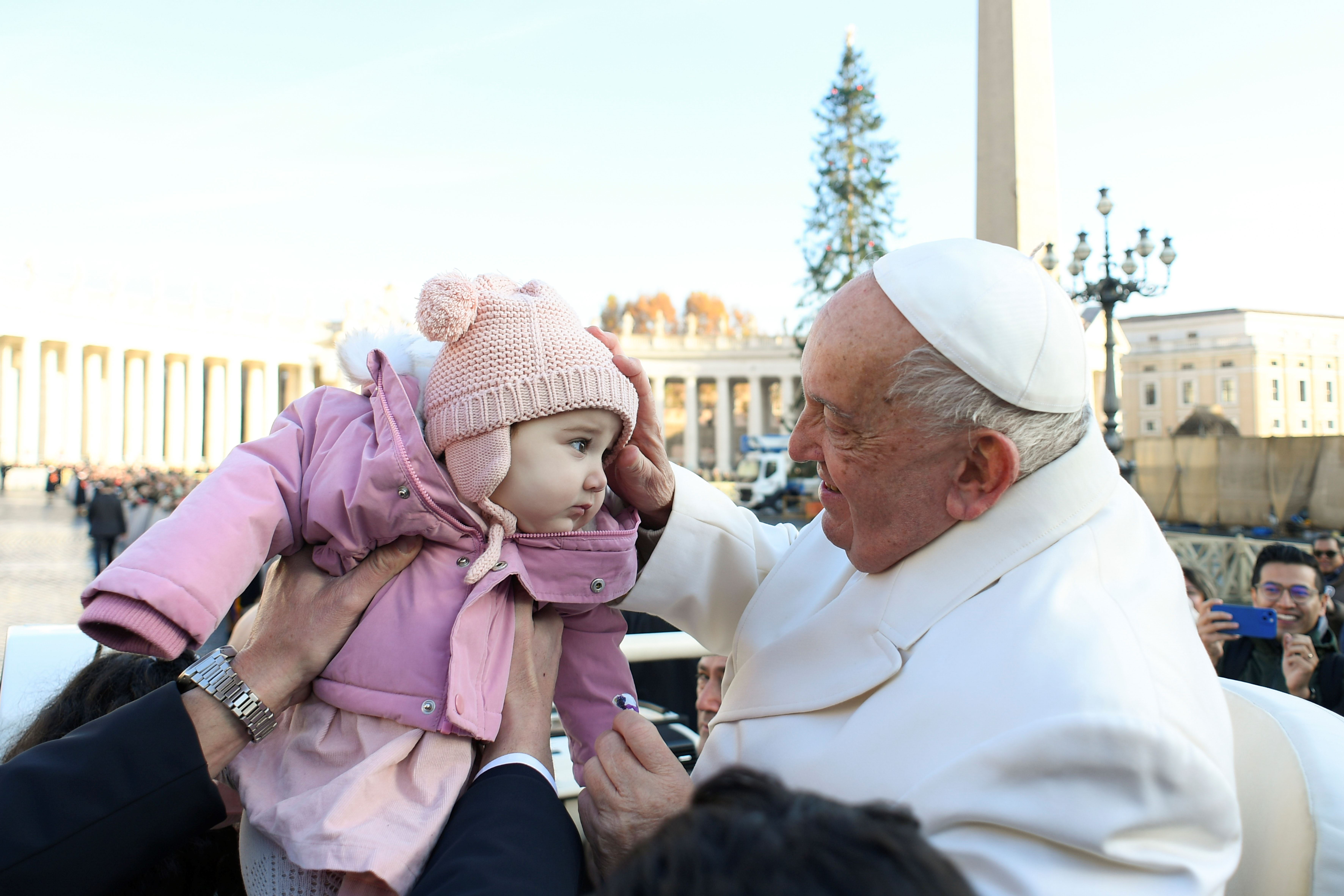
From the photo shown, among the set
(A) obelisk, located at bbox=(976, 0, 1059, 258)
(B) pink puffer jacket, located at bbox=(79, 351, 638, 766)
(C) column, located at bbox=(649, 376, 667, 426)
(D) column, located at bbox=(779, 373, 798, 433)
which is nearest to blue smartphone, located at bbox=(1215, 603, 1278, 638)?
(B) pink puffer jacket, located at bbox=(79, 351, 638, 766)

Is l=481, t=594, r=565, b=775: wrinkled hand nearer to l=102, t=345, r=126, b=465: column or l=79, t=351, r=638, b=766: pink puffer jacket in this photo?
l=79, t=351, r=638, b=766: pink puffer jacket

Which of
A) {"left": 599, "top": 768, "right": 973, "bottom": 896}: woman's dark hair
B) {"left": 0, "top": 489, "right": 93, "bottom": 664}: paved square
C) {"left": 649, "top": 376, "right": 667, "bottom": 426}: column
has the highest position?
{"left": 649, "top": 376, "right": 667, "bottom": 426}: column

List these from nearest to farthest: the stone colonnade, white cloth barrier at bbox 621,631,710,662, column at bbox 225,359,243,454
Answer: white cloth barrier at bbox 621,631,710,662, column at bbox 225,359,243,454, the stone colonnade

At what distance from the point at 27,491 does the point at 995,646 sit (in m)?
39.4

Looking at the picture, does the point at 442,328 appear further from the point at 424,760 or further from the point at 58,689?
the point at 58,689

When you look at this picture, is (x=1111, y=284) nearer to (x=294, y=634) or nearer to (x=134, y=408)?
(x=294, y=634)

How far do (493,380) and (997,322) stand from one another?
95 cm

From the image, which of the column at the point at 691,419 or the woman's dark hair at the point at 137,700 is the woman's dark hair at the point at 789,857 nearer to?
the woman's dark hair at the point at 137,700

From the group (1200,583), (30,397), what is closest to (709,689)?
(1200,583)

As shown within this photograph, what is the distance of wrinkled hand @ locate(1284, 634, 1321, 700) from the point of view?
11.7ft

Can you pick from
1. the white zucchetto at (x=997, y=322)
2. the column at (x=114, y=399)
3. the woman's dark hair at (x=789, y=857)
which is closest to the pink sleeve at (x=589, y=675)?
the white zucchetto at (x=997, y=322)

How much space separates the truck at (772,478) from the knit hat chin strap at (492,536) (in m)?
23.8

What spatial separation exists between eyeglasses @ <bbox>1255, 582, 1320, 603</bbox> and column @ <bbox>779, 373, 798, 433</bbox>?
2096 centimetres

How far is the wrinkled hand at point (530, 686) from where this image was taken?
1.65m
